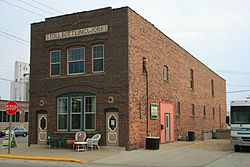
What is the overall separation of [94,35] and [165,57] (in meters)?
7.38

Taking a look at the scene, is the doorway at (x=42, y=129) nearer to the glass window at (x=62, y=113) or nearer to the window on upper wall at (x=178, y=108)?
the glass window at (x=62, y=113)

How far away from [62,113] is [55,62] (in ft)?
11.6

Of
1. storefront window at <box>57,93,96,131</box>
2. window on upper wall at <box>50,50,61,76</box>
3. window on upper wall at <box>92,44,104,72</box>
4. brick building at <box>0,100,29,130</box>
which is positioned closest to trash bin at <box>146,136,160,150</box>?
storefront window at <box>57,93,96,131</box>

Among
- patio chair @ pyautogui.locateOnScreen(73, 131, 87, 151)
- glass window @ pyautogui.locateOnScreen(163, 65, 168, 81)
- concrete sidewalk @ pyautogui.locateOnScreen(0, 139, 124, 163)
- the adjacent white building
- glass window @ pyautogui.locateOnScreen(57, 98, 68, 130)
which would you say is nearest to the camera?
concrete sidewalk @ pyautogui.locateOnScreen(0, 139, 124, 163)

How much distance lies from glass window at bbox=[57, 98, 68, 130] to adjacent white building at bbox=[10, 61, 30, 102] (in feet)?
117

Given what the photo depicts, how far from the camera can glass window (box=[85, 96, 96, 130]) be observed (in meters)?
23.3

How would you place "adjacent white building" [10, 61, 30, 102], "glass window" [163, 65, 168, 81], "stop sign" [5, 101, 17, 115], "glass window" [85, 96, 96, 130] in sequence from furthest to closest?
1. "adjacent white building" [10, 61, 30, 102]
2. "glass window" [163, 65, 168, 81]
3. "glass window" [85, 96, 96, 130]
4. "stop sign" [5, 101, 17, 115]

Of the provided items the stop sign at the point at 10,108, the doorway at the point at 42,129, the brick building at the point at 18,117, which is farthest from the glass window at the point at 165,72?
the brick building at the point at 18,117

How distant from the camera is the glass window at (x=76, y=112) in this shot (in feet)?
78.2

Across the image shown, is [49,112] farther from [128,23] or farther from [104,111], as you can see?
[128,23]

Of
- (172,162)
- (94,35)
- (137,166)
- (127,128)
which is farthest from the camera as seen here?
(94,35)

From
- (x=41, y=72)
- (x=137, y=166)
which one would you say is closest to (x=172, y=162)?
(x=137, y=166)

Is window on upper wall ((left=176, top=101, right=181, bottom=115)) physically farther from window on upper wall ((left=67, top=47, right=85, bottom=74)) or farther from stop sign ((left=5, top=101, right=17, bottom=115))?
stop sign ((left=5, top=101, right=17, bottom=115))

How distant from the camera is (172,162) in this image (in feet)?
55.7
